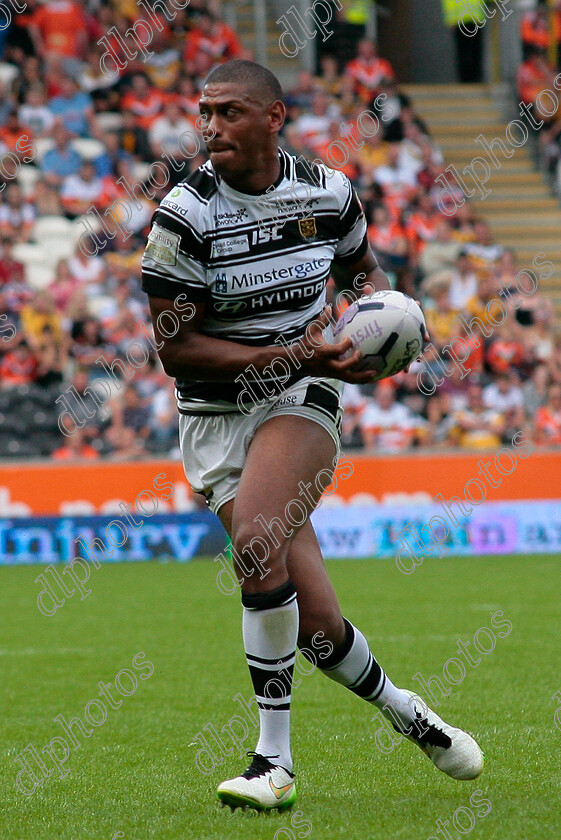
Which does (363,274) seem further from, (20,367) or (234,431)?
(20,367)

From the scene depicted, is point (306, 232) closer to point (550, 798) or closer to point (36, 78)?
point (550, 798)

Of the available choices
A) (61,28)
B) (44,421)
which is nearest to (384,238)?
(44,421)

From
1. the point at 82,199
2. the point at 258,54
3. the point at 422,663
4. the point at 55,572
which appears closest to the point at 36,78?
the point at 82,199

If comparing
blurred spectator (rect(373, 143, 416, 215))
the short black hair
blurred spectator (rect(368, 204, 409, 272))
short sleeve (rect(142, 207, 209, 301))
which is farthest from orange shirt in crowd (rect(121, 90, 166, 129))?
short sleeve (rect(142, 207, 209, 301))

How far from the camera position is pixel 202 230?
416 centimetres

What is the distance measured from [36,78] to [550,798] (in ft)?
49.2

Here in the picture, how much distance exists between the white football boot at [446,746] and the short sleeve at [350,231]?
1630 millimetres

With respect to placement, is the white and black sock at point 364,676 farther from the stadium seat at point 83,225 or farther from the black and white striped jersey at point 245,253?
the stadium seat at point 83,225

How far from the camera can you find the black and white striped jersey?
4133 millimetres

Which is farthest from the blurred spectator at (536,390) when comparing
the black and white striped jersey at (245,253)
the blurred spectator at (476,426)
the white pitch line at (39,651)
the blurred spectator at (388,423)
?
the black and white striped jersey at (245,253)

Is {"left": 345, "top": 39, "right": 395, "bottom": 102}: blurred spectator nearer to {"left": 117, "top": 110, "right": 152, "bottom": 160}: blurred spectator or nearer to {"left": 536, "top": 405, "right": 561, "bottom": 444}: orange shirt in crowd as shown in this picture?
{"left": 117, "top": 110, "right": 152, "bottom": 160}: blurred spectator

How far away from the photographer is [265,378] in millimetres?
4258

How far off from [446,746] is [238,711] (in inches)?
64.6

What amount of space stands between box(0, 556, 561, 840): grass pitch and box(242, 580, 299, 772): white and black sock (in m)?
0.23
